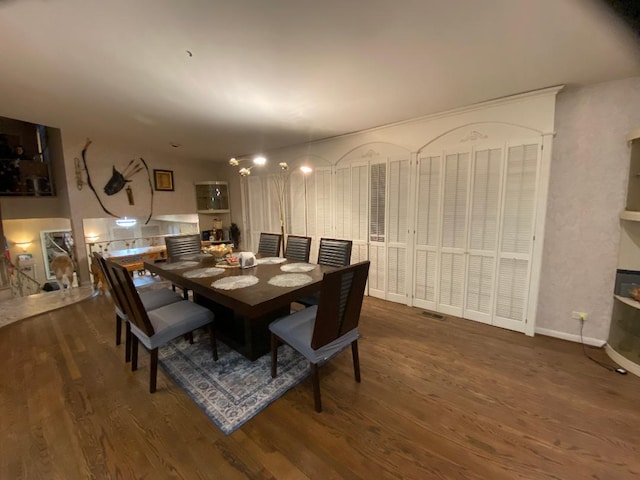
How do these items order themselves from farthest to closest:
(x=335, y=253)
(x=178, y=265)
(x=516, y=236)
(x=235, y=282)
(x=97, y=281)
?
(x=97, y=281), (x=335, y=253), (x=178, y=265), (x=516, y=236), (x=235, y=282)

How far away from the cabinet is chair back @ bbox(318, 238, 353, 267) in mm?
2375

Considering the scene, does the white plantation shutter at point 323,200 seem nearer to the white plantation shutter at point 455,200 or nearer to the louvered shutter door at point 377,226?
the louvered shutter door at point 377,226

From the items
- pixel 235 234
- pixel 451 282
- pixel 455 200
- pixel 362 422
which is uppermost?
pixel 455 200

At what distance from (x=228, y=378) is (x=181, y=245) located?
2135mm

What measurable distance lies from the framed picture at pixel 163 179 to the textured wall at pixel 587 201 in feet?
19.7

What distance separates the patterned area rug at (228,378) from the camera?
1.77 meters

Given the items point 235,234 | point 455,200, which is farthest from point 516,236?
point 235,234

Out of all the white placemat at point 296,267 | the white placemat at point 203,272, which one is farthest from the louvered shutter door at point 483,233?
the white placemat at point 203,272

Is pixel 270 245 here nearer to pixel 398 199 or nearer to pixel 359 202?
pixel 359 202

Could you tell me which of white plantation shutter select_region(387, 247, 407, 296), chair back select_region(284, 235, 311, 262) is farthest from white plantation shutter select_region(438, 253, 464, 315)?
chair back select_region(284, 235, 311, 262)

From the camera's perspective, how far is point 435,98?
2.54 m

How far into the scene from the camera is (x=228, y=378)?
2.09 metres

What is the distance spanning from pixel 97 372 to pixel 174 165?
4286 millimetres

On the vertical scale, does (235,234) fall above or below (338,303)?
above
